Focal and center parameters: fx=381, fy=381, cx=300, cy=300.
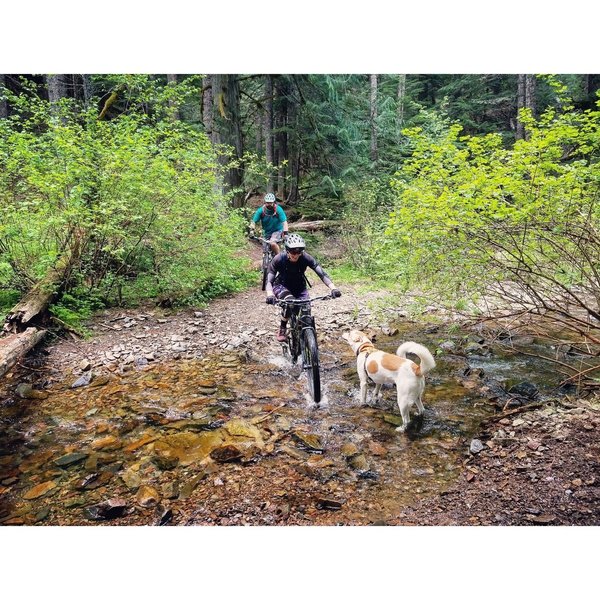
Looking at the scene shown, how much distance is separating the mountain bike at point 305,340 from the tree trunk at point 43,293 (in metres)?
3.58

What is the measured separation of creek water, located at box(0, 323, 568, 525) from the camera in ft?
8.82

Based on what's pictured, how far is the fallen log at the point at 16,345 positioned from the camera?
438cm

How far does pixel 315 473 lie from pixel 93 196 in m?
5.23

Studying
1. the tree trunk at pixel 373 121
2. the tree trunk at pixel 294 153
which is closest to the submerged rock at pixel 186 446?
the tree trunk at pixel 373 121

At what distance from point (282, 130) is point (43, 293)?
30.0 feet

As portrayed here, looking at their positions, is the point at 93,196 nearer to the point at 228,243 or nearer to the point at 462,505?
the point at 228,243

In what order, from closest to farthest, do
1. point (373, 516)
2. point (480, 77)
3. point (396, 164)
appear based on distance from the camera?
point (373, 516) < point (480, 77) < point (396, 164)

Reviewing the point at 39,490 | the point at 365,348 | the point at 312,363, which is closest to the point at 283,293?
the point at 312,363

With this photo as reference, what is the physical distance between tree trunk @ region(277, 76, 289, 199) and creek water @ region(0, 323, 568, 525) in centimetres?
895

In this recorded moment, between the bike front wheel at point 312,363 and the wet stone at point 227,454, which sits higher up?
the bike front wheel at point 312,363

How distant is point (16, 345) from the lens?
4684 millimetres

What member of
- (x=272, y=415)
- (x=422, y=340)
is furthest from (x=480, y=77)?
(x=272, y=415)

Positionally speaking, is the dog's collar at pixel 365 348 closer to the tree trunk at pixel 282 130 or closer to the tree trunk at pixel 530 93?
Result: the tree trunk at pixel 530 93
